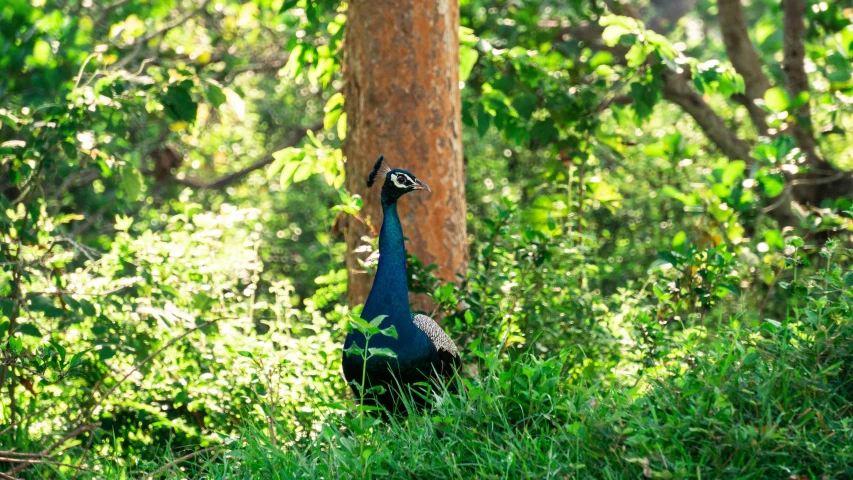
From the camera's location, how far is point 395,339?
12.6 feet

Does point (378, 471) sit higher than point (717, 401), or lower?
lower

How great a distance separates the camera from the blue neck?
12.7 ft

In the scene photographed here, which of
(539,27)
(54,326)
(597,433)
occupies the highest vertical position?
(539,27)

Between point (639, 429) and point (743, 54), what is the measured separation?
4.89m

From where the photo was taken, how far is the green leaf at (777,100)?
5281mm

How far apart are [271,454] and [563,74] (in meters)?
3.58

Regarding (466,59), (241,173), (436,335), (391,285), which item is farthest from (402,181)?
(241,173)

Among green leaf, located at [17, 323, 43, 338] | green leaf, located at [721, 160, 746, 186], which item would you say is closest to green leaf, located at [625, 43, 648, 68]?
green leaf, located at [721, 160, 746, 186]

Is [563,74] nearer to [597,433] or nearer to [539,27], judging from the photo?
[539,27]

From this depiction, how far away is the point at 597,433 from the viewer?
298 cm

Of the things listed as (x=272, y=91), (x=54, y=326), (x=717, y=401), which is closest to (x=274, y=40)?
(x=272, y=91)

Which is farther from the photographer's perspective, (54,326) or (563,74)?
(563,74)

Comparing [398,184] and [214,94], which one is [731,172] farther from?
[214,94]

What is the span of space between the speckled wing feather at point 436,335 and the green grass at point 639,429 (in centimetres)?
54
